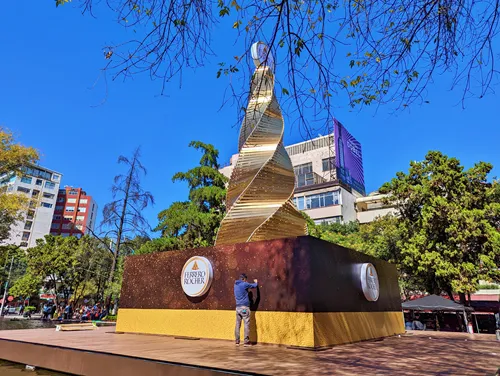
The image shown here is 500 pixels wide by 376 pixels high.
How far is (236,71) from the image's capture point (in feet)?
14.3

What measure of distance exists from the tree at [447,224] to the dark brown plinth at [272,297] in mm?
12042

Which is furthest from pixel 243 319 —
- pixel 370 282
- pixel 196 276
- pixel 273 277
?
pixel 370 282

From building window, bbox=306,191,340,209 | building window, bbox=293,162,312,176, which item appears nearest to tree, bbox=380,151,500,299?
building window, bbox=306,191,340,209

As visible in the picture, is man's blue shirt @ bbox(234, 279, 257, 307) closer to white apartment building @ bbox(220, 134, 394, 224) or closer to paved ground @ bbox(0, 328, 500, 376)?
paved ground @ bbox(0, 328, 500, 376)

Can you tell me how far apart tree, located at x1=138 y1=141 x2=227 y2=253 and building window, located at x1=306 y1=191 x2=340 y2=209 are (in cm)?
2526

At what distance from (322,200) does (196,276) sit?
39.0 meters

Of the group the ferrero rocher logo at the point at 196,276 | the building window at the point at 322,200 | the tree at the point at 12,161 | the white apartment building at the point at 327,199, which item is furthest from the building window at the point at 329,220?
the ferrero rocher logo at the point at 196,276

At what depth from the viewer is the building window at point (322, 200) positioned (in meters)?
44.7

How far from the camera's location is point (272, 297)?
709 cm

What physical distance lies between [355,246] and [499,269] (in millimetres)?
9691

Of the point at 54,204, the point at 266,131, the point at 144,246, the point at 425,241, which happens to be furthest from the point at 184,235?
the point at 54,204

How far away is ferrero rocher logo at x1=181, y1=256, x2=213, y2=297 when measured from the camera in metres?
8.08

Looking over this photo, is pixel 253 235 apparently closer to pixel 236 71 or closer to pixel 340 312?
pixel 340 312

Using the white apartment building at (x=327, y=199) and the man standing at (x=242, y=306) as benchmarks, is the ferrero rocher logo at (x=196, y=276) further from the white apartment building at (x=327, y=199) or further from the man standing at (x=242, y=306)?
the white apartment building at (x=327, y=199)
